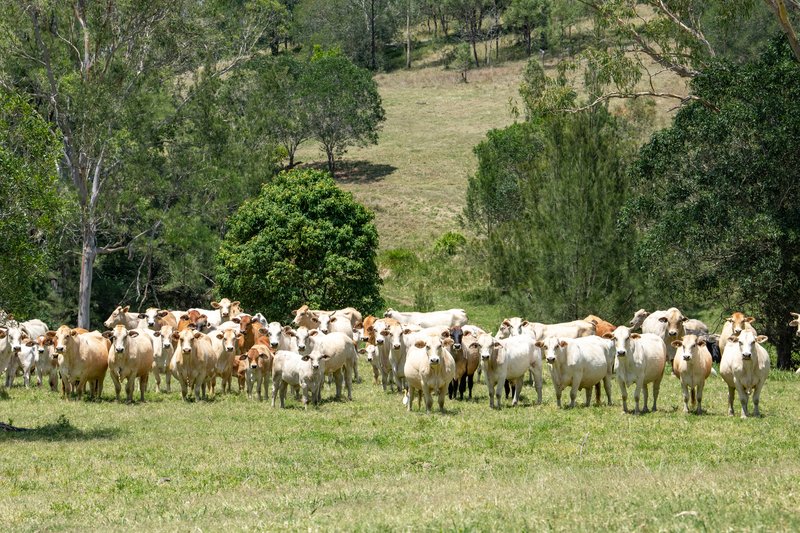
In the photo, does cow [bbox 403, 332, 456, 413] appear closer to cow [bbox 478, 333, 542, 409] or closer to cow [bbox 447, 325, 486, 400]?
cow [bbox 478, 333, 542, 409]

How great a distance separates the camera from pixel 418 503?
12.8 m

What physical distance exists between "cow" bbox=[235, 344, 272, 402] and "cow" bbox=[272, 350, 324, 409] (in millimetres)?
1042

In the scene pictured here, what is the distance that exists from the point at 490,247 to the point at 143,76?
61.5 feet

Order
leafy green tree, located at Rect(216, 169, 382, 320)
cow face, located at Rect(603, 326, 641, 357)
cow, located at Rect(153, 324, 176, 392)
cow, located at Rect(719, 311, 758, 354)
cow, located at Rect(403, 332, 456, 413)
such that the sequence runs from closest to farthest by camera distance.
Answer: cow face, located at Rect(603, 326, 641, 357) < cow, located at Rect(403, 332, 456, 413) < cow, located at Rect(719, 311, 758, 354) < cow, located at Rect(153, 324, 176, 392) < leafy green tree, located at Rect(216, 169, 382, 320)

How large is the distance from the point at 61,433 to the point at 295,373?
5.63 metres

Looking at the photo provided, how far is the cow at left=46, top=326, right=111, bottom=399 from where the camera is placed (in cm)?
2509

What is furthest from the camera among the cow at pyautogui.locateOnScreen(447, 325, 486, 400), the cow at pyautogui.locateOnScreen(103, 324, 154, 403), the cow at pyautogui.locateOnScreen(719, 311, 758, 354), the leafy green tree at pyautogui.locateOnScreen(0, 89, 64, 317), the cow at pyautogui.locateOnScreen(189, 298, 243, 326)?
the cow at pyautogui.locateOnScreen(189, 298, 243, 326)

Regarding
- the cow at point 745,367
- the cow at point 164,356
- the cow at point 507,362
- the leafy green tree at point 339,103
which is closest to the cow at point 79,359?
the cow at point 164,356

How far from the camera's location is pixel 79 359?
2525 cm

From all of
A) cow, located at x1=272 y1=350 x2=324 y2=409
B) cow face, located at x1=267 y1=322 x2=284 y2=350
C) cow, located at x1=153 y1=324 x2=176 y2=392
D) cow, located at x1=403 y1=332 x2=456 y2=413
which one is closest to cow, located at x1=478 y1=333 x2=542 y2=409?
cow, located at x1=403 y1=332 x2=456 y2=413

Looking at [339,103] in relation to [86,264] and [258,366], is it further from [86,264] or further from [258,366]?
[258,366]

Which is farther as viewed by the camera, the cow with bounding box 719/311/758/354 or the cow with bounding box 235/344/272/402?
the cow with bounding box 719/311/758/354

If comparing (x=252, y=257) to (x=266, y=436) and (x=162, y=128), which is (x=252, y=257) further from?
(x=266, y=436)

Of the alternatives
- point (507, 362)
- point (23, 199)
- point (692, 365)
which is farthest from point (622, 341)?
point (23, 199)
